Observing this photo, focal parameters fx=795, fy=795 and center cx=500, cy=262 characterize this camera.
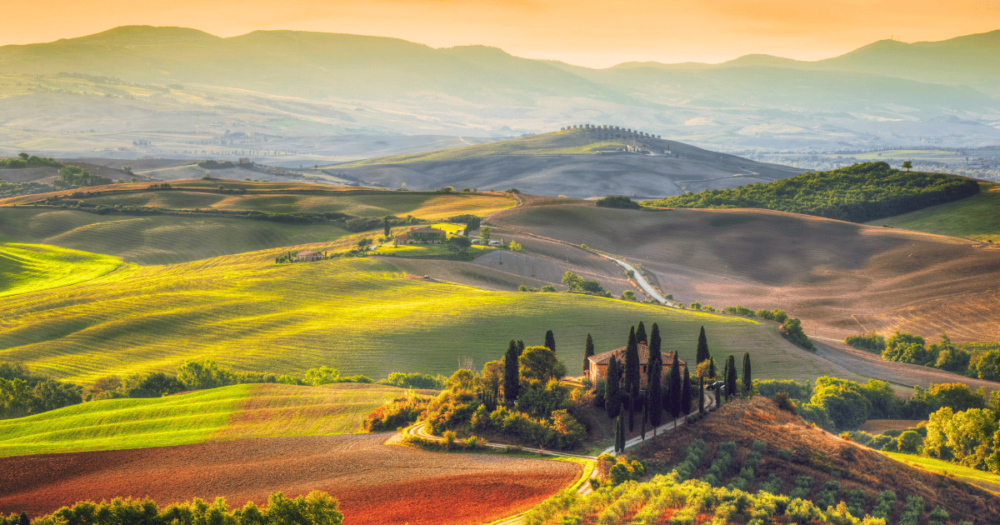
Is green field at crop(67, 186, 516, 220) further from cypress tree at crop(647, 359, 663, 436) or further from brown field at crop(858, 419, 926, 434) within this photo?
cypress tree at crop(647, 359, 663, 436)

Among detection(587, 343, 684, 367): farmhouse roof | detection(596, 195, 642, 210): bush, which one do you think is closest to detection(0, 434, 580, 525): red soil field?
detection(587, 343, 684, 367): farmhouse roof

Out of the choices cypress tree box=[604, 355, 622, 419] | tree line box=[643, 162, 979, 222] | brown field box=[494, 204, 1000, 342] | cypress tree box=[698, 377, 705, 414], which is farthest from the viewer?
tree line box=[643, 162, 979, 222]

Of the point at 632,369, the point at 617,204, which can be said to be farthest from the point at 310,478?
the point at 617,204

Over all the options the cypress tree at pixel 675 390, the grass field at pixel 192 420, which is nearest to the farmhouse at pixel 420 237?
the grass field at pixel 192 420

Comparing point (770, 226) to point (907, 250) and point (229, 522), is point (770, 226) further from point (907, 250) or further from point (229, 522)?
point (229, 522)

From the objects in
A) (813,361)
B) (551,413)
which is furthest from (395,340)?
(813,361)

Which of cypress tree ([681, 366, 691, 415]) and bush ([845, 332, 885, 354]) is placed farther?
bush ([845, 332, 885, 354])
